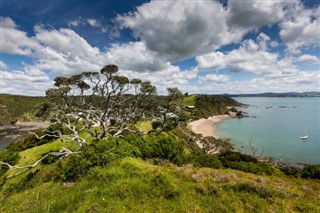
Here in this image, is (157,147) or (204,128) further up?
(157,147)

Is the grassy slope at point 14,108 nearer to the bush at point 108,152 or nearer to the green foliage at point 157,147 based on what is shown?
the green foliage at point 157,147

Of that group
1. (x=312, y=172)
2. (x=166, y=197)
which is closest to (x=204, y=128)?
(x=312, y=172)

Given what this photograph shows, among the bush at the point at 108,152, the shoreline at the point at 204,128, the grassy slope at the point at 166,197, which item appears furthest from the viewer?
the shoreline at the point at 204,128

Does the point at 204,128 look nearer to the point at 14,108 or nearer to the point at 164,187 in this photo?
the point at 164,187

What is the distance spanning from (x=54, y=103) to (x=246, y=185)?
76.0 ft

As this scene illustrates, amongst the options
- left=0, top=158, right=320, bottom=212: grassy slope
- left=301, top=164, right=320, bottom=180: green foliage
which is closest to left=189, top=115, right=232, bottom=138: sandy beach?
left=301, top=164, right=320, bottom=180: green foliage

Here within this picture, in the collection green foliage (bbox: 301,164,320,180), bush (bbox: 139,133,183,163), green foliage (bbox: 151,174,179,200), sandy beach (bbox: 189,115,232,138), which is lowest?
sandy beach (bbox: 189,115,232,138)

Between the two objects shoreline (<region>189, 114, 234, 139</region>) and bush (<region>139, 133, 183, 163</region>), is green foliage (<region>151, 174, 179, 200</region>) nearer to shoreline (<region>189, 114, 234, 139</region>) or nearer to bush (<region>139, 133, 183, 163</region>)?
bush (<region>139, 133, 183, 163</region>)

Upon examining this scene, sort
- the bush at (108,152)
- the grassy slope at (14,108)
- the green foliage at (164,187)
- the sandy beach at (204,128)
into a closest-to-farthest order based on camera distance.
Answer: the green foliage at (164,187), the bush at (108,152), the sandy beach at (204,128), the grassy slope at (14,108)

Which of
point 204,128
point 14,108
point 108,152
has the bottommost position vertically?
point 204,128

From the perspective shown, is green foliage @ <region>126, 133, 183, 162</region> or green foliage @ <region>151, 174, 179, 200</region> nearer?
green foliage @ <region>151, 174, 179, 200</region>

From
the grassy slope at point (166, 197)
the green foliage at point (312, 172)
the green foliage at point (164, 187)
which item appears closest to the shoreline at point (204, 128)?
the green foliage at point (312, 172)

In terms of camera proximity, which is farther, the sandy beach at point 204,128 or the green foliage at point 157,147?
the sandy beach at point 204,128

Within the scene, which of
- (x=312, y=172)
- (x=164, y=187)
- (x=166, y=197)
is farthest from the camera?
(x=312, y=172)
